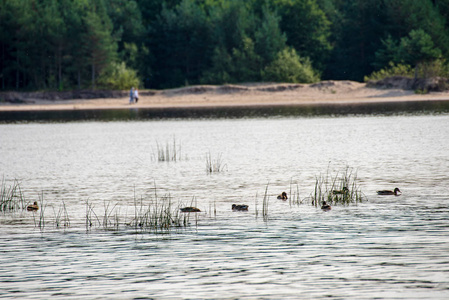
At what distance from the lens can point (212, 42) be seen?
110 m

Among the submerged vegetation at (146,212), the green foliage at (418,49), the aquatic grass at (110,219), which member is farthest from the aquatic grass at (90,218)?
the green foliage at (418,49)

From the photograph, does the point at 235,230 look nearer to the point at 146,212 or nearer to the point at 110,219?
the point at 146,212

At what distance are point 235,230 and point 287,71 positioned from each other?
3365 inches

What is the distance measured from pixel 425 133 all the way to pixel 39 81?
73076mm

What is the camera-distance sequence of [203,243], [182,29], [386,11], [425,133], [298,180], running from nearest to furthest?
Result: [203,243], [298,180], [425,133], [386,11], [182,29]

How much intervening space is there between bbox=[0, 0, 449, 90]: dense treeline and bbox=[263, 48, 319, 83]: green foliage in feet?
0.51

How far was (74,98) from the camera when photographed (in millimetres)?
101562

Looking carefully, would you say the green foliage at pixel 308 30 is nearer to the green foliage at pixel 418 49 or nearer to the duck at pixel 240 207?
the green foliage at pixel 418 49

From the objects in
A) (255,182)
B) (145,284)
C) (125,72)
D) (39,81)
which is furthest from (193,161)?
(39,81)

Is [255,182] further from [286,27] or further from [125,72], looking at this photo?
[286,27]

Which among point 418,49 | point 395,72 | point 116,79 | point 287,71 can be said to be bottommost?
point 116,79

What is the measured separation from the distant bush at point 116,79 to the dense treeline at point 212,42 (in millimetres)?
154

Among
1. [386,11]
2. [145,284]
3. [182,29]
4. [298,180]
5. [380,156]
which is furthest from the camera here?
[182,29]

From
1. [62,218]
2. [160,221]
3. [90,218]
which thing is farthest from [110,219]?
[160,221]
